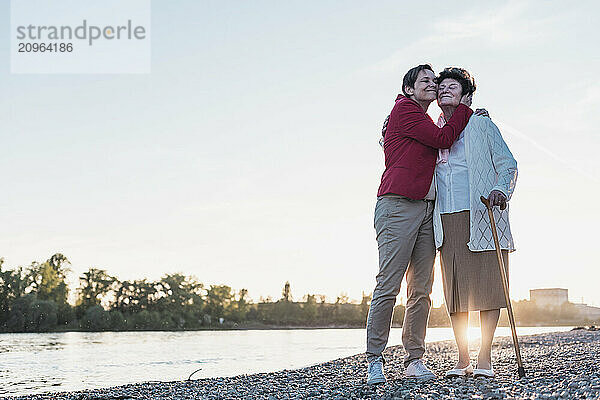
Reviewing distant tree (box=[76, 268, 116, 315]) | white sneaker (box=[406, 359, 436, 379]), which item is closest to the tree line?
distant tree (box=[76, 268, 116, 315])

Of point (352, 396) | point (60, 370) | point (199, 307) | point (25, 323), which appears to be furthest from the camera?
point (199, 307)

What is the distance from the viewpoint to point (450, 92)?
392cm

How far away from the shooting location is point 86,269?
44312 mm

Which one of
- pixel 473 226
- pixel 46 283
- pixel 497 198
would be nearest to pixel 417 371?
pixel 473 226

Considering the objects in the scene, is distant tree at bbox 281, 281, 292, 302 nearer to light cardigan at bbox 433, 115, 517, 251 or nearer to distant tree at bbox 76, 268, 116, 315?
distant tree at bbox 76, 268, 116, 315

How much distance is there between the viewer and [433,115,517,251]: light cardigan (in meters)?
3.70

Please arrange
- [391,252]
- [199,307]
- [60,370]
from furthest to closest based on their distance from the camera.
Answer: [199,307] < [60,370] < [391,252]

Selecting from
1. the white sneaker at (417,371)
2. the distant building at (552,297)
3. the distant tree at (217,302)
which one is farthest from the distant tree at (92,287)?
the white sneaker at (417,371)

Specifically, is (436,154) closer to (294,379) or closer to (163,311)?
(294,379)

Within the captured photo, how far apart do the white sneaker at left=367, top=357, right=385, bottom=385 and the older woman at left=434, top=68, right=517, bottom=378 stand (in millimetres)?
431

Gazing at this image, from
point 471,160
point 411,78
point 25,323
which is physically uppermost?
point 411,78

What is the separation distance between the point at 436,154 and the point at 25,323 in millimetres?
39647

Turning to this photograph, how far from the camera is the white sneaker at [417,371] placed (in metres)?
3.84

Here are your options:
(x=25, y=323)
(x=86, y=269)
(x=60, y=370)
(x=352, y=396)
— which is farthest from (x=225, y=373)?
(x=86, y=269)
